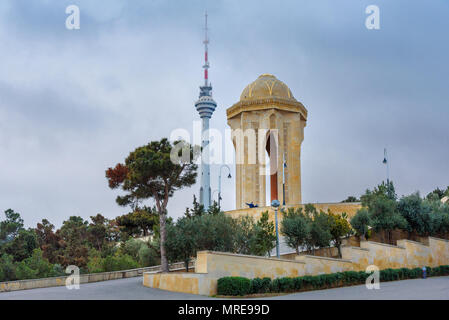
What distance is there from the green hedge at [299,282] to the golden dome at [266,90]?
23.9 m

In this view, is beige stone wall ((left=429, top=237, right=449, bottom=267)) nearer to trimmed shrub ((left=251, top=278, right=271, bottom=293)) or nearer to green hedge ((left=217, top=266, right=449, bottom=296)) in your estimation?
green hedge ((left=217, top=266, right=449, bottom=296))

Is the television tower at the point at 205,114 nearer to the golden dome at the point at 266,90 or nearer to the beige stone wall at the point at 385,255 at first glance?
the golden dome at the point at 266,90

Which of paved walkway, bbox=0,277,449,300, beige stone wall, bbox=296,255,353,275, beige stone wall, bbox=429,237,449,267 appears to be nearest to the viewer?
paved walkway, bbox=0,277,449,300

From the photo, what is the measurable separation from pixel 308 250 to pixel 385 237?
6.54 meters

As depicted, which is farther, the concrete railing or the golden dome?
the golden dome

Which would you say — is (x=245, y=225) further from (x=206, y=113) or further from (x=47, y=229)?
(x=206, y=113)

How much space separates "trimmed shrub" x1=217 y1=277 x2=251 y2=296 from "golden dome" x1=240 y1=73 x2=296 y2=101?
27.1 m

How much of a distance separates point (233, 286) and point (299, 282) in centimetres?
320

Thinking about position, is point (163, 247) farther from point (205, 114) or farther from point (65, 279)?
point (205, 114)

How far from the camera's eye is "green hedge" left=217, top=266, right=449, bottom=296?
19688 millimetres

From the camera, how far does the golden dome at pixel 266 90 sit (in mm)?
45750

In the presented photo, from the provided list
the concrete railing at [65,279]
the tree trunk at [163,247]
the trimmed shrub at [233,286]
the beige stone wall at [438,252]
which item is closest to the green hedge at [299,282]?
the trimmed shrub at [233,286]

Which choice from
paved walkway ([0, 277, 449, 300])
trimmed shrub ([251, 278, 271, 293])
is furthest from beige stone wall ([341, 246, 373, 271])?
trimmed shrub ([251, 278, 271, 293])
